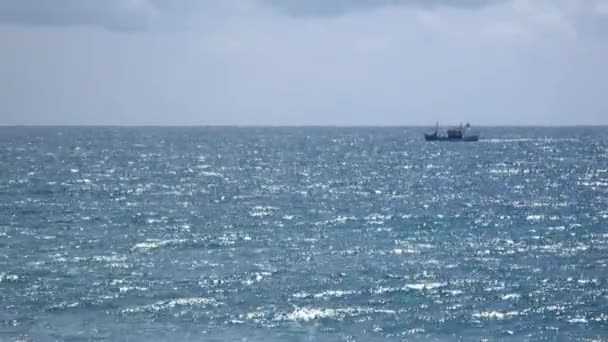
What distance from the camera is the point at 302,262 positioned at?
65125 mm

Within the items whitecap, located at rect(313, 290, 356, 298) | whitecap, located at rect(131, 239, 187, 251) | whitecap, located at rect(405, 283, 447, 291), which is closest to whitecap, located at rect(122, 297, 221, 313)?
whitecap, located at rect(313, 290, 356, 298)

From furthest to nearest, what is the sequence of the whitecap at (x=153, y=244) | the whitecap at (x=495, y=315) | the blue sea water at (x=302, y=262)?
the whitecap at (x=153, y=244)
the whitecap at (x=495, y=315)
the blue sea water at (x=302, y=262)

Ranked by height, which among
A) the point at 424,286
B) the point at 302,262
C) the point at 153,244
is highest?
the point at 424,286

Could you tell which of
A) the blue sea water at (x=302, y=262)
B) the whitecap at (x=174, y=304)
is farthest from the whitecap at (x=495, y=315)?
the whitecap at (x=174, y=304)

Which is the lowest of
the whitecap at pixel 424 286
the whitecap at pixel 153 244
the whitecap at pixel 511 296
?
the whitecap at pixel 153 244

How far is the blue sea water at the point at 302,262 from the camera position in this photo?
4734 cm

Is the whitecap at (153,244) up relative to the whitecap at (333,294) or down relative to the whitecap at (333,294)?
down

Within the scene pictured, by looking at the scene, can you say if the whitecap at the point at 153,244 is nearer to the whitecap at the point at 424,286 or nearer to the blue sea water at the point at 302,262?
the blue sea water at the point at 302,262

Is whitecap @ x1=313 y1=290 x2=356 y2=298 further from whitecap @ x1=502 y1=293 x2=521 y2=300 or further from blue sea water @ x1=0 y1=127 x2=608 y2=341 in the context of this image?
whitecap @ x1=502 y1=293 x2=521 y2=300

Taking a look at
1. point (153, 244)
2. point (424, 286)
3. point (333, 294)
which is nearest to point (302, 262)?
point (424, 286)

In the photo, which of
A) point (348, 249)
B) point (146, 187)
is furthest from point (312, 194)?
point (348, 249)

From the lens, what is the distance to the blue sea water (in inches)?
1864

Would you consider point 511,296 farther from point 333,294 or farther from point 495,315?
point 333,294

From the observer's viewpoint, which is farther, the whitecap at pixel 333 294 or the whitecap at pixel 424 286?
the whitecap at pixel 424 286
